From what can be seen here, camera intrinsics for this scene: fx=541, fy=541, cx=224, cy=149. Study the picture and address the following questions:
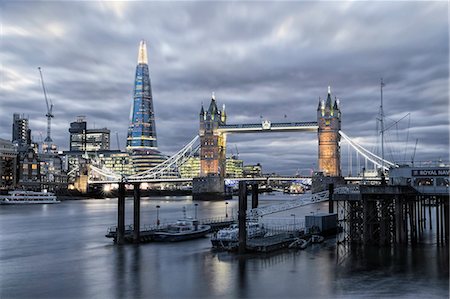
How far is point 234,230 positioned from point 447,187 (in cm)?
1702

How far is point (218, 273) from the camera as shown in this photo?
34188 millimetres

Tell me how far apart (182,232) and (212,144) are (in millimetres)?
125145

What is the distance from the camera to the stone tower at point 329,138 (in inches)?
6422

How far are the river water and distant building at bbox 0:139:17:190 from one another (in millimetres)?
123966

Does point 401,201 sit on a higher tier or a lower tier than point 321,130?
lower

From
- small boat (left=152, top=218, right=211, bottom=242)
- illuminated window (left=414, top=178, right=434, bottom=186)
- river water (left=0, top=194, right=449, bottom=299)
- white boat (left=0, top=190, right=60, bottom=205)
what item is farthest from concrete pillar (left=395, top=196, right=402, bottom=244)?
white boat (left=0, top=190, right=60, bottom=205)

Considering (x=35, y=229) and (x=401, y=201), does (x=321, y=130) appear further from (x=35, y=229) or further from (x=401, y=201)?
(x=401, y=201)

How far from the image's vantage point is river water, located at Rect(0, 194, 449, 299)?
97.9ft

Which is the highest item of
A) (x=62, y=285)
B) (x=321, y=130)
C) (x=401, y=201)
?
(x=321, y=130)

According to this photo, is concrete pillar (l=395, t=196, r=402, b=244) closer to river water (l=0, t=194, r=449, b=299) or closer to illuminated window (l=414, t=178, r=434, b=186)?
river water (l=0, t=194, r=449, b=299)

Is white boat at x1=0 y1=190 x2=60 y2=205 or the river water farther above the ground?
white boat at x1=0 y1=190 x2=60 y2=205

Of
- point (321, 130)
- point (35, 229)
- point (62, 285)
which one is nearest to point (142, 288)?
point (62, 285)

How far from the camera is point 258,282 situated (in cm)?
3164

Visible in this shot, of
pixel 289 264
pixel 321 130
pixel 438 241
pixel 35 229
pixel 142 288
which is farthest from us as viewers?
pixel 321 130
